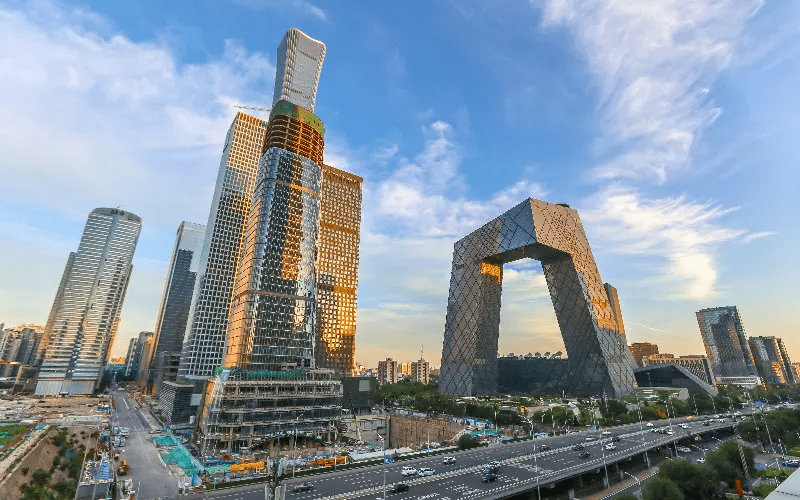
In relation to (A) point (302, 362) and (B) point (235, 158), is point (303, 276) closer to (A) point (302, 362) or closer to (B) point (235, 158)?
(A) point (302, 362)

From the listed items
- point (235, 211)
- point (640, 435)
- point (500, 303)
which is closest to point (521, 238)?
point (500, 303)

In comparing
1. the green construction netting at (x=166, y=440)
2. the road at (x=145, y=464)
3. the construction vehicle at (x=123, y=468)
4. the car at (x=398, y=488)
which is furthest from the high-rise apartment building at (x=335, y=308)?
the car at (x=398, y=488)

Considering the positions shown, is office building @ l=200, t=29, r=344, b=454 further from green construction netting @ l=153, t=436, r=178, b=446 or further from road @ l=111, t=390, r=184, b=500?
road @ l=111, t=390, r=184, b=500

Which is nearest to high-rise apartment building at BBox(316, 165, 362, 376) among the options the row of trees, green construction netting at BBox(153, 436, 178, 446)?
green construction netting at BBox(153, 436, 178, 446)

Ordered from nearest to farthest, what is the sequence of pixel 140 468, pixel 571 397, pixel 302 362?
pixel 140 468 < pixel 302 362 < pixel 571 397

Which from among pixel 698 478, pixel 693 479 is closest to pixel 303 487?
pixel 693 479
